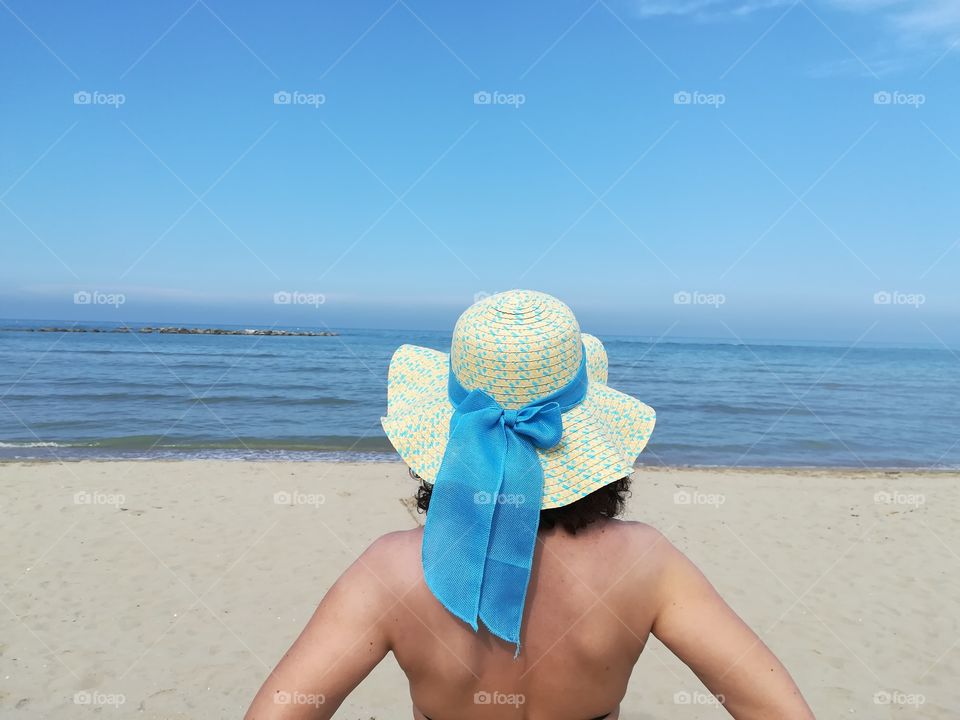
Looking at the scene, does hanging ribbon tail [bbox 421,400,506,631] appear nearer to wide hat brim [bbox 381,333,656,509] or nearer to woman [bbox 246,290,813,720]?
woman [bbox 246,290,813,720]

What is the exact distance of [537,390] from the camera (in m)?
1.22

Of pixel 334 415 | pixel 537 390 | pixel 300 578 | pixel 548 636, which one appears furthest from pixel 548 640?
pixel 334 415

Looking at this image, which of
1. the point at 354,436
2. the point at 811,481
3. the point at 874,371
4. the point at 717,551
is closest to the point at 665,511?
the point at 717,551

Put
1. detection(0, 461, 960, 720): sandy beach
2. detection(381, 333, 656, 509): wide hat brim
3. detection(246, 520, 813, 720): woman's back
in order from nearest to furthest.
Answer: detection(246, 520, 813, 720): woman's back
detection(381, 333, 656, 509): wide hat brim
detection(0, 461, 960, 720): sandy beach

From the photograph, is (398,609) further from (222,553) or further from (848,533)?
(848,533)

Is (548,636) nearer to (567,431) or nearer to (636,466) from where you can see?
(567,431)

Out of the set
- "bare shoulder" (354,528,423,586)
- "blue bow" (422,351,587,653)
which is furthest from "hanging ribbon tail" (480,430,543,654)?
"bare shoulder" (354,528,423,586)

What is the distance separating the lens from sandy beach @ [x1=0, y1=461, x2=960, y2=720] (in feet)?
11.9

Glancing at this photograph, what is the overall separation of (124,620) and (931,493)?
7872mm

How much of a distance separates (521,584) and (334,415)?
11.8 m

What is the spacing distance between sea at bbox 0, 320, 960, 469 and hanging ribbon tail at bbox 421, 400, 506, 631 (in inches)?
327

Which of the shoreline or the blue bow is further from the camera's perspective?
the shoreline

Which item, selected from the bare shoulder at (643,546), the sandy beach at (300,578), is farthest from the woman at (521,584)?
the sandy beach at (300,578)

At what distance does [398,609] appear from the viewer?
115cm
